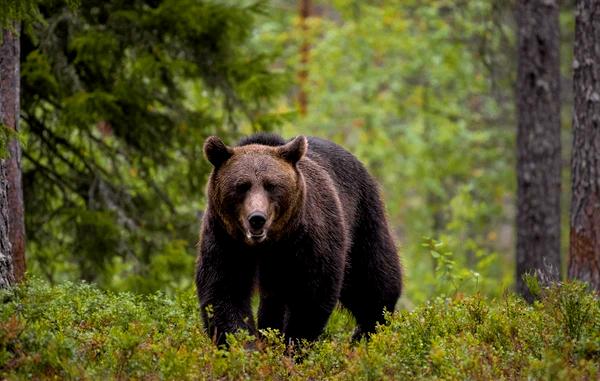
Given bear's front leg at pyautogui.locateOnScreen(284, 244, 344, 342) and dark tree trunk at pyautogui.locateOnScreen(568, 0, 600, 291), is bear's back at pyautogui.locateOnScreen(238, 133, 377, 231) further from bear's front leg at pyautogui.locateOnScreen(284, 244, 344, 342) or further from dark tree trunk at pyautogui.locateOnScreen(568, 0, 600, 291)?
dark tree trunk at pyautogui.locateOnScreen(568, 0, 600, 291)

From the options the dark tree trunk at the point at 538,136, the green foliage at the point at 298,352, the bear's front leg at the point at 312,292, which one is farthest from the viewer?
the dark tree trunk at the point at 538,136

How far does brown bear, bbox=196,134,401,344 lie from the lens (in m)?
7.21

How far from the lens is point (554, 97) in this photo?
1338 centimetres

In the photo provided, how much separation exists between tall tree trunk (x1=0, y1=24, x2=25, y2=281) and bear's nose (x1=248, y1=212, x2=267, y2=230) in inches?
97.8

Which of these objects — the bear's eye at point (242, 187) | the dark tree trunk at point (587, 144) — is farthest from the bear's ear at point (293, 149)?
the dark tree trunk at point (587, 144)

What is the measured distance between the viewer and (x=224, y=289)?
23.9 feet

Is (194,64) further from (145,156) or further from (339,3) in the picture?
(339,3)

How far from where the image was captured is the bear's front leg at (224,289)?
23.6 ft

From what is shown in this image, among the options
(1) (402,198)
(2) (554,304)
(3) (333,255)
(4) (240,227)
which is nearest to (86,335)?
(4) (240,227)

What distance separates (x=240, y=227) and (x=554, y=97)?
7.52 meters

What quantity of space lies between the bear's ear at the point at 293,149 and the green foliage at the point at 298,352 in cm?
150

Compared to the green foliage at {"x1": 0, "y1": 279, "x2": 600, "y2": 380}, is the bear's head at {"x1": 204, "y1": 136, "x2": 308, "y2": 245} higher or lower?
higher

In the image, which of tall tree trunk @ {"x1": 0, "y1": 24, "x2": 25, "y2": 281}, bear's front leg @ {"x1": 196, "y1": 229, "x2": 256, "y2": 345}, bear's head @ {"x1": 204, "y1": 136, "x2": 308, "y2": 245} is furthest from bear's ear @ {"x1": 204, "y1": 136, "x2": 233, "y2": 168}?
tall tree trunk @ {"x1": 0, "y1": 24, "x2": 25, "y2": 281}

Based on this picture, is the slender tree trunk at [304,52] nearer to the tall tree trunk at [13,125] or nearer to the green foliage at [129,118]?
the green foliage at [129,118]
